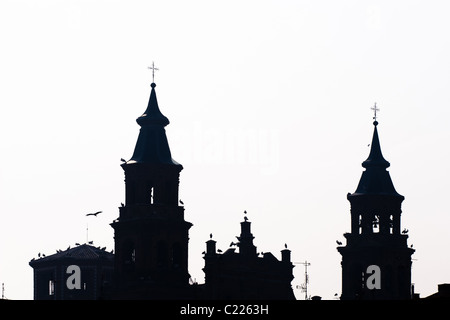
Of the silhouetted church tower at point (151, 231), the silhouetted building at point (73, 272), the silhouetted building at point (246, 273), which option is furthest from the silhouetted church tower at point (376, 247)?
the silhouetted building at point (73, 272)

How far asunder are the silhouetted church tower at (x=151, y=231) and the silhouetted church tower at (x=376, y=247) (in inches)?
513

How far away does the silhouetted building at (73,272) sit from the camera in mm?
143875

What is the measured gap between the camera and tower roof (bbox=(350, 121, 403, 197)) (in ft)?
415

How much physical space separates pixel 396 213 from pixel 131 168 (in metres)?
19.7

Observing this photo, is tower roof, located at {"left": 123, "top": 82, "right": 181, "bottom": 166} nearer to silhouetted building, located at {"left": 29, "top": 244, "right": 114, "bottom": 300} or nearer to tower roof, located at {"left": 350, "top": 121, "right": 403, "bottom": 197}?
tower roof, located at {"left": 350, "top": 121, "right": 403, "bottom": 197}

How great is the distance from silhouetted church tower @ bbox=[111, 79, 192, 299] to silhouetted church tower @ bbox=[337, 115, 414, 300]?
42.8 ft

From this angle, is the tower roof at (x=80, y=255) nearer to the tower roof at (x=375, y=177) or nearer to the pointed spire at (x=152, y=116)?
the pointed spire at (x=152, y=116)

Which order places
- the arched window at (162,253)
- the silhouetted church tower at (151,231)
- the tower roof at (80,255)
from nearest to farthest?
1. the silhouetted church tower at (151,231)
2. the arched window at (162,253)
3. the tower roof at (80,255)

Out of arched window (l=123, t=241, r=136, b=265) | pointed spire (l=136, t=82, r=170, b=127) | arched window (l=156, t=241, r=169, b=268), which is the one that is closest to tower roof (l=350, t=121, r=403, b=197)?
pointed spire (l=136, t=82, r=170, b=127)
